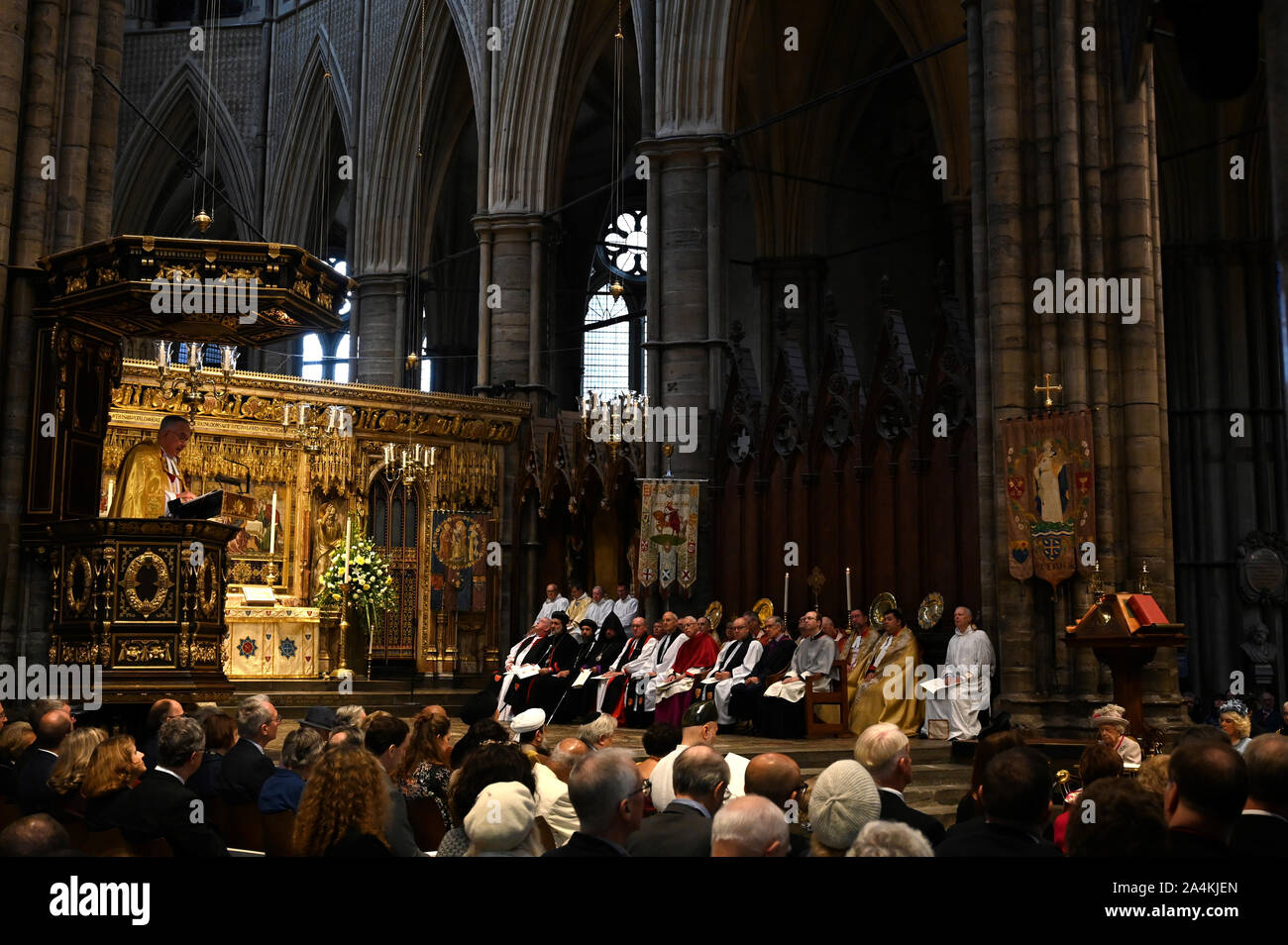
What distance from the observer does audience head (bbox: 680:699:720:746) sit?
659 centimetres

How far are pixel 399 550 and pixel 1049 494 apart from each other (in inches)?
355

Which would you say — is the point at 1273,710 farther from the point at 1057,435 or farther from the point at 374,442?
the point at 374,442

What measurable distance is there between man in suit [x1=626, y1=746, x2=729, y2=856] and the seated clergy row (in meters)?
7.93

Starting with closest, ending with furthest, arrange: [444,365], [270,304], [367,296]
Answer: [270,304] → [367,296] → [444,365]

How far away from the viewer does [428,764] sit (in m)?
5.43

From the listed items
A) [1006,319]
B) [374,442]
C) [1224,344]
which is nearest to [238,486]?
[374,442]

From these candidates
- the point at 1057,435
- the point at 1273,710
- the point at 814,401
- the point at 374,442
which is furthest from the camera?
the point at 374,442

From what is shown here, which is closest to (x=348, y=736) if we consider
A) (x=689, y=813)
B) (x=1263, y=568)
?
(x=689, y=813)

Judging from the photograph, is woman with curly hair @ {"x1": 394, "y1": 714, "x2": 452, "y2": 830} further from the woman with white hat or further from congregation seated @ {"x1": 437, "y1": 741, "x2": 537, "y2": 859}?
the woman with white hat

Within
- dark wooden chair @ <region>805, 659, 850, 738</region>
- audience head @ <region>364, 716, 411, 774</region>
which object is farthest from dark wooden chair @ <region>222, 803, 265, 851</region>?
dark wooden chair @ <region>805, 659, 850, 738</region>

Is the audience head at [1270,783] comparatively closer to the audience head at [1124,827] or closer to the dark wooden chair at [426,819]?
the audience head at [1124,827]

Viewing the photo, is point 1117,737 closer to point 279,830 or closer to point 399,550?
point 279,830

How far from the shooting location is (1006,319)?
12336 millimetres
